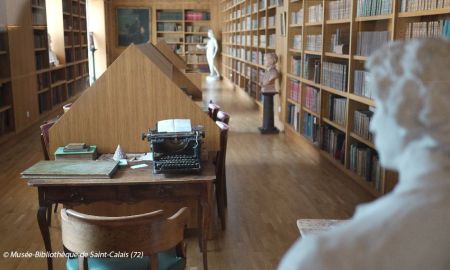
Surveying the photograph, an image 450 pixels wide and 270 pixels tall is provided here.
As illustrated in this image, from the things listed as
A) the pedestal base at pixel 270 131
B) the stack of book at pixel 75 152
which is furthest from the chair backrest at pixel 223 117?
the pedestal base at pixel 270 131

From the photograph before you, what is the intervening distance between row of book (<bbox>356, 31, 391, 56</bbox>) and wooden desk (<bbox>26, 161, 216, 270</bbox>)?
7.56 feet

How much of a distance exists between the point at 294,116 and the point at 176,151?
172 inches

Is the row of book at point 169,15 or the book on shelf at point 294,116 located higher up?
the row of book at point 169,15

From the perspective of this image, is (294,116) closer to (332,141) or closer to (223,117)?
(332,141)

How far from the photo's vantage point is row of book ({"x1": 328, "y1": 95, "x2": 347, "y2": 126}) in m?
5.17

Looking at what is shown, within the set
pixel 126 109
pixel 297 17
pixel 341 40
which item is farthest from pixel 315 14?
pixel 126 109

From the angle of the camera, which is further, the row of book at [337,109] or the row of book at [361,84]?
the row of book at [337,109]

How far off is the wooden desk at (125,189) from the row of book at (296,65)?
13.9ft

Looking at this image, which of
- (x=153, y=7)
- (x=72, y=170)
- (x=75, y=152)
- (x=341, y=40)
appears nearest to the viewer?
(x=72, y=170)

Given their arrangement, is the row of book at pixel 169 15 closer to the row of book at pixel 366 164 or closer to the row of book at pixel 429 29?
the row of book at pixel 366 164

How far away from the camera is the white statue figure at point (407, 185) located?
818 millimetres

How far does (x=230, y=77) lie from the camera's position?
13.8m

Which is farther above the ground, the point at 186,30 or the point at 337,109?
the point at 186,30

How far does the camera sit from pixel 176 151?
273 cm
